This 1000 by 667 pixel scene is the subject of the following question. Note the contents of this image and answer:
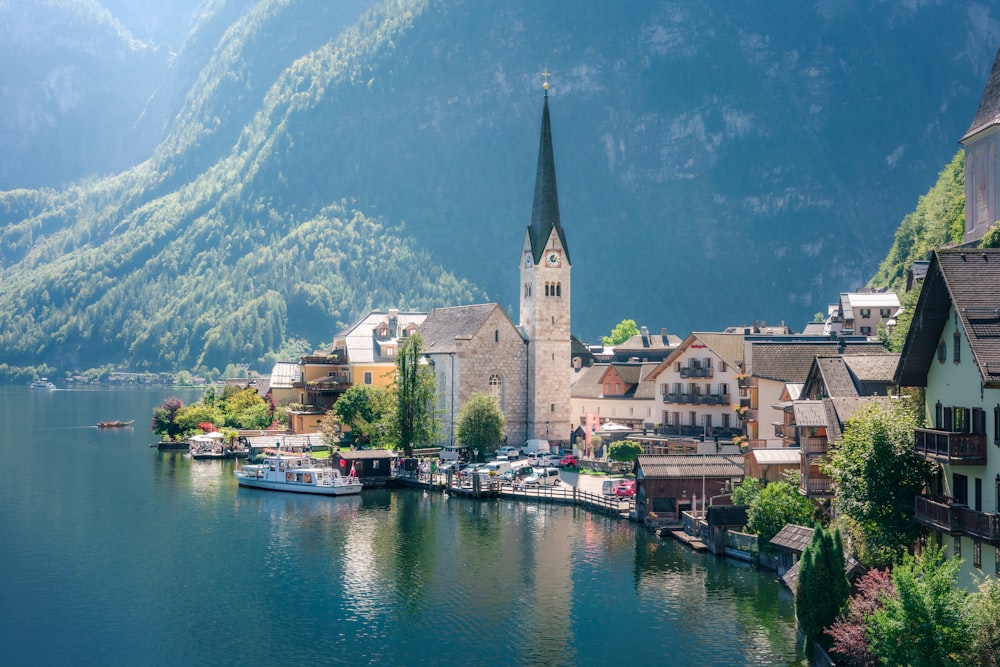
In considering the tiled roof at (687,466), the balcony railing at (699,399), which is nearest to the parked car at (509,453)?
the balcony railing at (699,399)

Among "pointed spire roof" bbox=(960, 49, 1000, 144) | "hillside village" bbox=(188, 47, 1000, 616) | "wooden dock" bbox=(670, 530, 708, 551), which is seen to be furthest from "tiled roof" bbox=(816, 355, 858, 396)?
"pointed spire roof" bbox=(960, 49, 1000, 144)

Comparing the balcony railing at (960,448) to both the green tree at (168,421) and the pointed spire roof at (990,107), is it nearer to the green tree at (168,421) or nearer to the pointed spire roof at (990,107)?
the pointed spire roof at (990,107)

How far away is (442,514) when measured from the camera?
252 feet

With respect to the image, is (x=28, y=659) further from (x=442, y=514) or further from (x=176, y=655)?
(x=442, y=514)

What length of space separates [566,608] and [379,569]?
12.4 meters

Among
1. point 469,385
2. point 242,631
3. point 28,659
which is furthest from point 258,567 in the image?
point 469,385

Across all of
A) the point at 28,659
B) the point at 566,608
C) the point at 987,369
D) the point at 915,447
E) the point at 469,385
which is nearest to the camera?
the point at 987,369

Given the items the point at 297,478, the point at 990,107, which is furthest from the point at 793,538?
the point at 297,478

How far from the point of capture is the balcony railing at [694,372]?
297ft

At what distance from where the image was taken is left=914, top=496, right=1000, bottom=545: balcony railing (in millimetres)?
33031

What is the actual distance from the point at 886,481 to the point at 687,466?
106 ft

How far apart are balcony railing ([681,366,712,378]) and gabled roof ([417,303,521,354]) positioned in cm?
2156

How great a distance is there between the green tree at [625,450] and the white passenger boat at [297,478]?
67.8 feet

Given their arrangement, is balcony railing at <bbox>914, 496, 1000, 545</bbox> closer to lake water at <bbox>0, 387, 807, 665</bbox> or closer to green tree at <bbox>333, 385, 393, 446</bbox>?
lake water at <bbox>0, 387, 807, 665</bbox>
